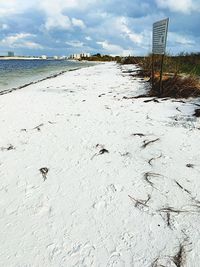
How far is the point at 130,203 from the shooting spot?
215 cm

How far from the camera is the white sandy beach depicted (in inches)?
65.6

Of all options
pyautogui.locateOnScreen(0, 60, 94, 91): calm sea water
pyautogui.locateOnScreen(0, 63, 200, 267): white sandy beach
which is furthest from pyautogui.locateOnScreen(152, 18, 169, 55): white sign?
pyautogui.locateOnScreen(0, 60, 94, 91): calm sea water

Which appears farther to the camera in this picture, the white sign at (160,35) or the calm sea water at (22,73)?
the calm sea water at (22,73)

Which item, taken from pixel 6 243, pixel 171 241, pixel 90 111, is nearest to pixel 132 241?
pixel 171 241

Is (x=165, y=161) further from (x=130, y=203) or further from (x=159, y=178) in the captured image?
(x=130, y=203)

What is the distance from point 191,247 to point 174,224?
0.76ft

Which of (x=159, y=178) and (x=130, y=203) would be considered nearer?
(x=130, y=203)

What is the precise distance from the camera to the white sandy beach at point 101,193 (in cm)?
167

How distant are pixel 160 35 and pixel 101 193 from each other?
5.43m

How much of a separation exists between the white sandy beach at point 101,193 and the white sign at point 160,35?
268cm

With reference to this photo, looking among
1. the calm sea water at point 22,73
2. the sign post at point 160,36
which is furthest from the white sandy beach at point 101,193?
the calm sea water at point 22,73

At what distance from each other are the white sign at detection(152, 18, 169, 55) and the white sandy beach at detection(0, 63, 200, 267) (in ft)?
8.81

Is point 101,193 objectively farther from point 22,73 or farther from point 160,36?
point 22,73

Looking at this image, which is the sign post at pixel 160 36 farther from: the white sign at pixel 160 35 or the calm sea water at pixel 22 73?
the calm sea water at pixel 22 73
